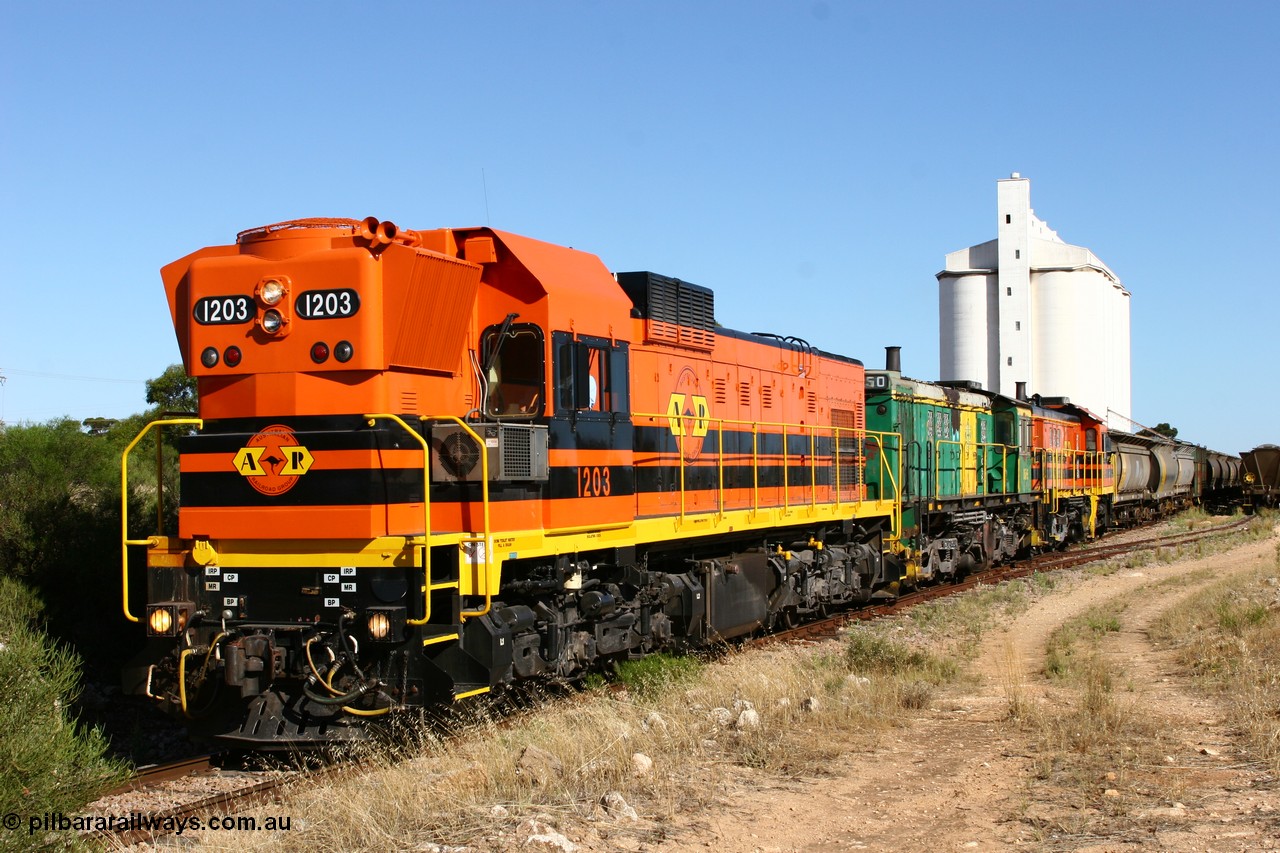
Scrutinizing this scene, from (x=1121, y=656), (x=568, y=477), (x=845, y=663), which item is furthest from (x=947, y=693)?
(x=568, y=477)

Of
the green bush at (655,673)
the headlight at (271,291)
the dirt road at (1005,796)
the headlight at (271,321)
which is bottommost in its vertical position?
the dirt road at (1005,796)

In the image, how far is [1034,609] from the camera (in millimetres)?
17891

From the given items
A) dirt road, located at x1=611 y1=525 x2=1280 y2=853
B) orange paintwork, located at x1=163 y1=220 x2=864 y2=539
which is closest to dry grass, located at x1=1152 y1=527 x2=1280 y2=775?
dirt road, located at x1=611 y1=525 x2=1280 y2=853

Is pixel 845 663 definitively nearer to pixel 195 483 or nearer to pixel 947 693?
pixel 947 693

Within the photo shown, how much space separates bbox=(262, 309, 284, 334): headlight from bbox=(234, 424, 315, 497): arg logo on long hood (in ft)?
2.36

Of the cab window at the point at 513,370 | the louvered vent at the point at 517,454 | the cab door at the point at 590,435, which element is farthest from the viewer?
the cab door at the point at 590,435

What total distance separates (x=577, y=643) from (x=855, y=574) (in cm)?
765

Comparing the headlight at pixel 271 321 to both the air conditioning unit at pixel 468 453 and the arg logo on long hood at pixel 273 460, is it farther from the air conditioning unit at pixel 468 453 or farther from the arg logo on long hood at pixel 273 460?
the air conditioning unit at pixel 468 453

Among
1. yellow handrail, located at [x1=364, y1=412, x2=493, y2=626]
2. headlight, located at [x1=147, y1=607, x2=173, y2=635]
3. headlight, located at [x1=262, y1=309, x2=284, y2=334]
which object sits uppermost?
headlight, located at [x1=262, y1=309, x2=284, y2=334]

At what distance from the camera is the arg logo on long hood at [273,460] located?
8.71 meters

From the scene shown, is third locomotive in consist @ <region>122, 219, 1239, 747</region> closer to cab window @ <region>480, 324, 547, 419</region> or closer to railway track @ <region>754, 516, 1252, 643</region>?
cab window @ <region>480, 324, 547, 419</region>

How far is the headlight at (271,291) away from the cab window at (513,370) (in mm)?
1754
